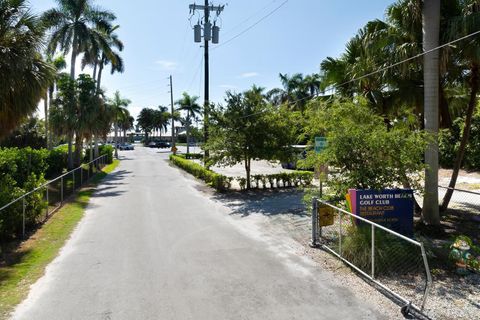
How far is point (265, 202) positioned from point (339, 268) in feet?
26.3

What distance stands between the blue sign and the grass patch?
6438 mm

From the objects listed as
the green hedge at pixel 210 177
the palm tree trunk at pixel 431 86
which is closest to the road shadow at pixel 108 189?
the green hedge at pixel 210 177

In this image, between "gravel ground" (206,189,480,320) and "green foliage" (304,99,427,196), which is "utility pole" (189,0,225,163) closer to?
"gravel ground" (206,189,480,320)

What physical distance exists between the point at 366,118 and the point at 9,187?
32.1 feet

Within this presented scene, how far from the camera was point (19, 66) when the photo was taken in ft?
37.5

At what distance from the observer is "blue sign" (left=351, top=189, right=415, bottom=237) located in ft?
27.5

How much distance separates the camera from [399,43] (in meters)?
11.3

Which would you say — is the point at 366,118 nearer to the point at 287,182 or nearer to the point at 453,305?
the point at 453,305

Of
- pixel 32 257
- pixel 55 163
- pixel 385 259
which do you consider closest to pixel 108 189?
pixel 55 163

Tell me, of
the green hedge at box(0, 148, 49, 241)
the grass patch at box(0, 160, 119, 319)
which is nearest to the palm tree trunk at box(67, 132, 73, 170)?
the green hedge at box(0, 148, 49, 241)

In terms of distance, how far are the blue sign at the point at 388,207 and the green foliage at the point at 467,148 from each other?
15658mm

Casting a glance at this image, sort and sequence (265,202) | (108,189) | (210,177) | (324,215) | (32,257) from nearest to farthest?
(32,257), (324,215), (265,202), (108,189), (210,177)

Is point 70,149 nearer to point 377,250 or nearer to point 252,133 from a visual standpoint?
point 252,133

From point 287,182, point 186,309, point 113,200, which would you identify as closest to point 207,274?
point 186,309
